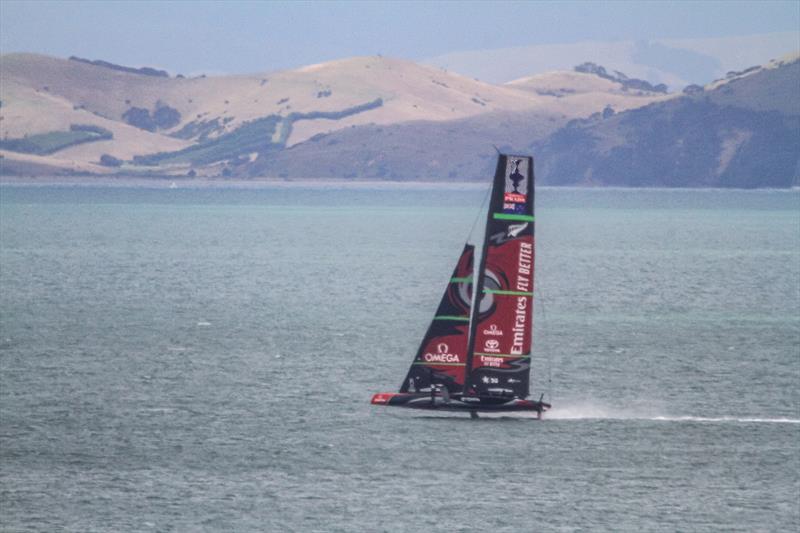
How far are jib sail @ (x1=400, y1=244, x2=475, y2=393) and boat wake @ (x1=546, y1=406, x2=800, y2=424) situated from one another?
328 inches

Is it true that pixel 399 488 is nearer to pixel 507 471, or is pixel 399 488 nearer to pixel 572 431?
pixel 507 471

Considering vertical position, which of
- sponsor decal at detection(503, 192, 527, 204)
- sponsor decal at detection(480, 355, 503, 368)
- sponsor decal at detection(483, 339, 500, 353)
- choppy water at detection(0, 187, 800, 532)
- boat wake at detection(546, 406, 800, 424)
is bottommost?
choppy water at detection(0, 187, 800, 532)

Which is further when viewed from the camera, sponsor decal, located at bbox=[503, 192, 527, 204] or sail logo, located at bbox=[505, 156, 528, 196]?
sponsor decal, located at bbox=[503, 192, 527, 204]

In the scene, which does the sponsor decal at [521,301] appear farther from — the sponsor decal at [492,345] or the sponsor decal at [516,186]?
the sponsor decal at [516,186]

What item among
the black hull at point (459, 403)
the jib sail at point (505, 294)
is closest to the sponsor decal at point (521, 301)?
the jib sail at point (505, 294)

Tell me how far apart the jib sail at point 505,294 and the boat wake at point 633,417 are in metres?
7.88

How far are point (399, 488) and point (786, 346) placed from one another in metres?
37.7

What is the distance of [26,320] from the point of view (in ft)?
272

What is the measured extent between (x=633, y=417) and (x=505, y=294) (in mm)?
11442

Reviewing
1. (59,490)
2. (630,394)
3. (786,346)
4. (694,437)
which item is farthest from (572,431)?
(786,346)

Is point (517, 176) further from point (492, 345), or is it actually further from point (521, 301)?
point (492, 345)

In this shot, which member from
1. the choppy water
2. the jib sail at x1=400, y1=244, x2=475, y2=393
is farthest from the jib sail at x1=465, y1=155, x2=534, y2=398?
the choppy water

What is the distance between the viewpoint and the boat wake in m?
51.2

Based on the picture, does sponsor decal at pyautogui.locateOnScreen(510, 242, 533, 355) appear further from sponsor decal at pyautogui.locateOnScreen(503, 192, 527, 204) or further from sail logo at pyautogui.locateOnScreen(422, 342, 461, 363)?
sail logo at pyautogui.locateOnScreen(422, 342, 461, 363)
